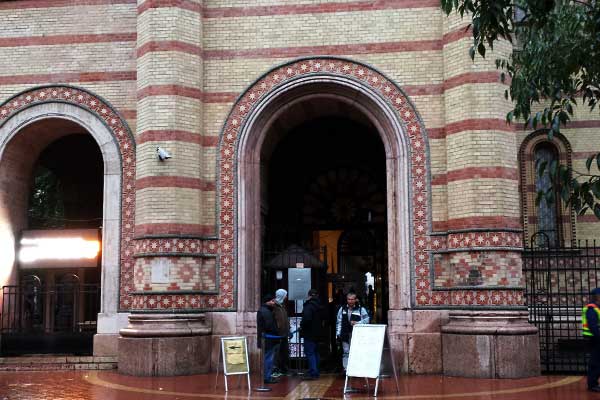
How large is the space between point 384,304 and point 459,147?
5689mm

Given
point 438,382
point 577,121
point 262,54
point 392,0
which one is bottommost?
point 438,382

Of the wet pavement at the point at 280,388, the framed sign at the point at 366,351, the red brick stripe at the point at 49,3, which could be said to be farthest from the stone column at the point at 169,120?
the framed sign at the point at 366,351

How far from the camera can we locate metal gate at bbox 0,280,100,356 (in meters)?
15.9

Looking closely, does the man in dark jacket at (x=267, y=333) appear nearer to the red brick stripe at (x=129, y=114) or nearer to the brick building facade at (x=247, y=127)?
the brick building facade at (x=247, y=127)

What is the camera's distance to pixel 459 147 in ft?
46.1

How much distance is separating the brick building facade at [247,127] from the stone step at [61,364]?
0.35 m

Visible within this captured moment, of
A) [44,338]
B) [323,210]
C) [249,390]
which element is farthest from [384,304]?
[44,338]

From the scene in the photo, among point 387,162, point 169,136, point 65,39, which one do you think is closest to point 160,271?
point 169,136

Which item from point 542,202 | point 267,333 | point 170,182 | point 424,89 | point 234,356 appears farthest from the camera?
point 542,202

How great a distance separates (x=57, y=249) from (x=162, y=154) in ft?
14.6

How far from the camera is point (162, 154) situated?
1430cm

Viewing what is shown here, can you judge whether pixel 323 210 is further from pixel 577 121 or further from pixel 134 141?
pixel 577 121

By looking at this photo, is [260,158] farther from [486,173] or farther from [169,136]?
[486,173]

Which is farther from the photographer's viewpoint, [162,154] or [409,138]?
[409,138]
